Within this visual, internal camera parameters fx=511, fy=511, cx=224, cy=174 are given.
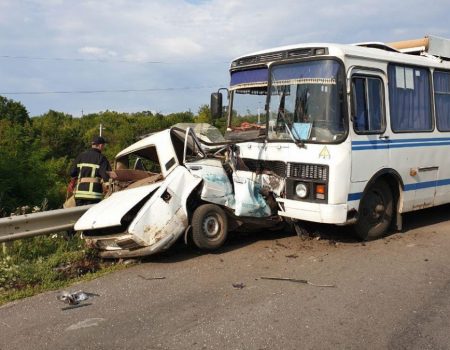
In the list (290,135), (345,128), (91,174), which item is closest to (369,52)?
(345,128)

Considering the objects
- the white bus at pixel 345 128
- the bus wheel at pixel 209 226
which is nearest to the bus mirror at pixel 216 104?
the white bus at pixel 345 128

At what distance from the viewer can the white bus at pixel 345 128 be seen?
6570mm

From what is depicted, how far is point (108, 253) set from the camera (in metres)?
6.30

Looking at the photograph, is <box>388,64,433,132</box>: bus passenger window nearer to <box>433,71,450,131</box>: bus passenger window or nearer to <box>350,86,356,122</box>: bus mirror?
<box>433,71,450,131</box>: bus passenger window

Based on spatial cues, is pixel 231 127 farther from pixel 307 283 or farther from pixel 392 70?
pixel 307 283

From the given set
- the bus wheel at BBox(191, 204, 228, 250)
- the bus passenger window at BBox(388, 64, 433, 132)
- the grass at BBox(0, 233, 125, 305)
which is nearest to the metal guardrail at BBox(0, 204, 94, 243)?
the grass at BBox(0, 233, 125, 305)

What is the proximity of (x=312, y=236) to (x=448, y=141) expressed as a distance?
293 cm

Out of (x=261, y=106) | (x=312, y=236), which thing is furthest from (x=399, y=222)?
(x=261, y=106)

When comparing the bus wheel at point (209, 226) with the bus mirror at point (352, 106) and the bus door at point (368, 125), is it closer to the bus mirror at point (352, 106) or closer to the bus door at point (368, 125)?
the bus door at point (368, 125)

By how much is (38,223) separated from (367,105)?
15.1 feet

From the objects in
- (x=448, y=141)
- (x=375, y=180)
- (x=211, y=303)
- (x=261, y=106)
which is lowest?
(x=211, y=303)

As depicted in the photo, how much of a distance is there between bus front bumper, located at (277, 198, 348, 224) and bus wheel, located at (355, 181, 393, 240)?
0.60 metres

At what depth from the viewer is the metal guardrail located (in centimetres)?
618

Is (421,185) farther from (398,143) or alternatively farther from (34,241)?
(34,241)
